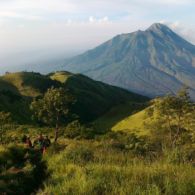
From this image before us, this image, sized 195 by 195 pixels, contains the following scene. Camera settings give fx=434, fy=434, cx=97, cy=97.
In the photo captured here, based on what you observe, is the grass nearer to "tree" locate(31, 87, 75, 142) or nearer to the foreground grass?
the foreground grass

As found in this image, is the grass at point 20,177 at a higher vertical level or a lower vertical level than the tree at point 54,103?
lower

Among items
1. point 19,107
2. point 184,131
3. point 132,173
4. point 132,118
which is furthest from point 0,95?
point 132,173

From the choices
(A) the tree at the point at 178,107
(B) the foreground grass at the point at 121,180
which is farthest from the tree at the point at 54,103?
(B) the foreground grass at the point at 121,180

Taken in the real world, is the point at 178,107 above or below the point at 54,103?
below

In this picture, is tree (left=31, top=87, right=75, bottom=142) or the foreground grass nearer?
the foreground grass

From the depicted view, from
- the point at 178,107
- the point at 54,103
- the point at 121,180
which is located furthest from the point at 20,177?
the point at 178,107

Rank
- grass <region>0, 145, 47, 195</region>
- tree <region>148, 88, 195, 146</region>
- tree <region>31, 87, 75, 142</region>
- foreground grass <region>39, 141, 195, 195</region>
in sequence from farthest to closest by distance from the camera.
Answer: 1. tree <region>148, 88, 195, 146</region>
2. tree <region>31, 87, 75, 142</region>
3. grass <region>0, 145, 47, 195</region>
4. foreground grass <region>39, 141, 195, 195</region>

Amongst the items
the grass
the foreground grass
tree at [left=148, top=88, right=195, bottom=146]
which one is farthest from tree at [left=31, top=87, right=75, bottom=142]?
the foreground grass

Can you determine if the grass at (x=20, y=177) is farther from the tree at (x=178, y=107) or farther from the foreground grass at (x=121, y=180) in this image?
the tree at (x=178, y=107)

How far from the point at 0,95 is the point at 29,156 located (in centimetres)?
12671

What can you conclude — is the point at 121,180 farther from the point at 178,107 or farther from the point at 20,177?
the point at 178,107

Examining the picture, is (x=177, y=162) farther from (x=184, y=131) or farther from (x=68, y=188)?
(x=184, y=131)

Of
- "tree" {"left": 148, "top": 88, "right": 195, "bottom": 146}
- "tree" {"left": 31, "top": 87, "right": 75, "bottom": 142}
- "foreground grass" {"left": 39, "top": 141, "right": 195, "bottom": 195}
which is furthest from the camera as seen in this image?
"tree" {"left": 148, "top": 88, "right": 195, "bottom": 146}

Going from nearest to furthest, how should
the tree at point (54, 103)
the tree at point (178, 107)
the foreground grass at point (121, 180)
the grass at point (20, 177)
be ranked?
1. the foreground grass at point (121, 180)
2. the grass at point (20, 177)
3. the tree at point (54, 103)
4. the tree at point (178, 107)
